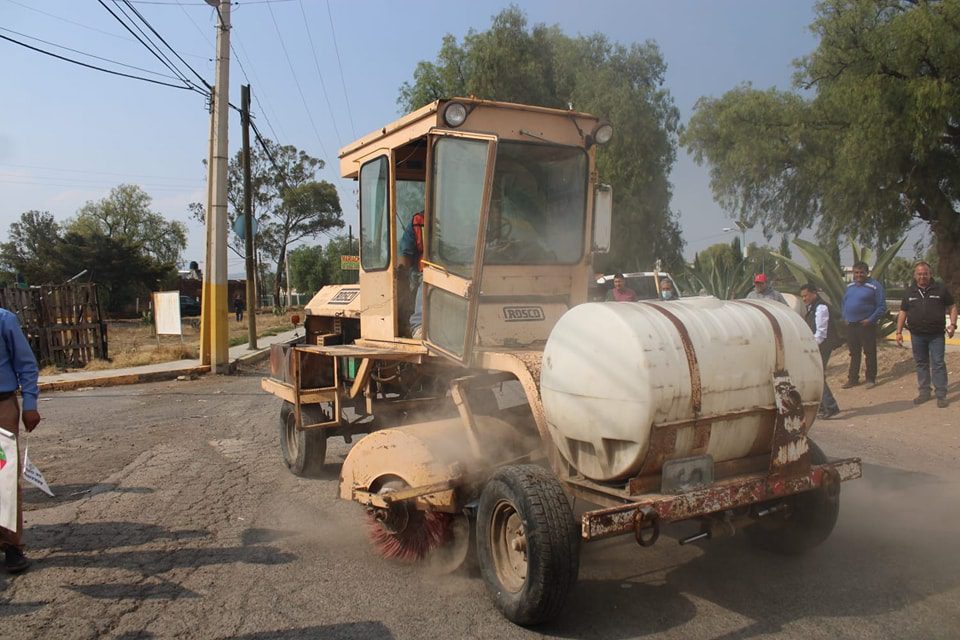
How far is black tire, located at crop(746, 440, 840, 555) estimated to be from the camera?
4.19 m

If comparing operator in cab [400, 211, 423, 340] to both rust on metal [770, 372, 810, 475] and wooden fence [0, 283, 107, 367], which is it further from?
wooden fence [0, 283, 107, 367]

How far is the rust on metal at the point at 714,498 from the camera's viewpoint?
3.26 meters

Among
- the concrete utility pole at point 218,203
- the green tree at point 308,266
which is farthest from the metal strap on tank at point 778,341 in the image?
the green tree at point 308,266

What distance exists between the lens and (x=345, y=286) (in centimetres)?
738

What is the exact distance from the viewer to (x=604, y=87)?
101 feet

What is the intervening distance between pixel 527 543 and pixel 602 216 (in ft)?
7.90

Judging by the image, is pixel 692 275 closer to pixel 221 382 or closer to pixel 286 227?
pixel 221 382

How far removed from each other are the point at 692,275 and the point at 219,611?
1526 centimetres

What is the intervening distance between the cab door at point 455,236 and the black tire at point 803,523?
6.56 ft

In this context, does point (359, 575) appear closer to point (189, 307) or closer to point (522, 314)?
point (522, 314)

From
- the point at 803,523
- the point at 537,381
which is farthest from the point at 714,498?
the point at 803,523

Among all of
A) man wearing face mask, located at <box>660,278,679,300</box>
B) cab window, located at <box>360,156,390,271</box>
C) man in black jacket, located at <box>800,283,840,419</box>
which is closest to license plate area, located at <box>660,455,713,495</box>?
cab window, located at <box>360,156,390,271</box>

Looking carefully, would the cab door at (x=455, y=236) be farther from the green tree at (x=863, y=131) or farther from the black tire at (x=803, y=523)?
the green tree at (x=863, y=131)

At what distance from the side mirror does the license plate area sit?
6.12ft
